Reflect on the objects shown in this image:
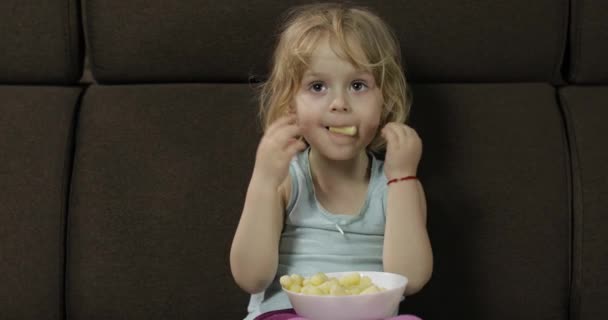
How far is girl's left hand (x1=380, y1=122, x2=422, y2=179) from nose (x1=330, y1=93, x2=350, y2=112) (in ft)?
0.33

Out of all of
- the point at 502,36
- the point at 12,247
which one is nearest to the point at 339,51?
the point at 502,36

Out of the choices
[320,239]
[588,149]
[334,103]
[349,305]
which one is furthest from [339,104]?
[588,149]

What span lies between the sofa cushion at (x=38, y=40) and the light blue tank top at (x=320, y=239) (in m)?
0.47

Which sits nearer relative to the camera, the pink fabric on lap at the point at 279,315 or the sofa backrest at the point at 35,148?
the pink fabric on lap at the point at 279,315

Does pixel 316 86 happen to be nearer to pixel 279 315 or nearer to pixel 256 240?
pixel 256 240

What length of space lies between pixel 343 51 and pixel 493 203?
40 centimetres

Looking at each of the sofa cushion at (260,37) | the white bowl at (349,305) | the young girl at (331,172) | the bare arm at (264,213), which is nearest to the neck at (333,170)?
the young girl at (331,172)

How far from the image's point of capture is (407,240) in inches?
49.6

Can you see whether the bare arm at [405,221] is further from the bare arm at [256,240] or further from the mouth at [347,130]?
the bare arm at [256,240]

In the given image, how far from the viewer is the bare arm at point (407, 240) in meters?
1.26

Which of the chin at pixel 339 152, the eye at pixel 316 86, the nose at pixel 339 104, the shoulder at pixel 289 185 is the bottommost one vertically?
the shoulder at pixel 289 185

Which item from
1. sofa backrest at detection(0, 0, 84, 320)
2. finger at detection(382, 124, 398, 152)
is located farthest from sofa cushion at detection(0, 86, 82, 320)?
finger at detection(382, 124, 398, 152)

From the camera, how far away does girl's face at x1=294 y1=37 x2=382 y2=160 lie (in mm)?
1267

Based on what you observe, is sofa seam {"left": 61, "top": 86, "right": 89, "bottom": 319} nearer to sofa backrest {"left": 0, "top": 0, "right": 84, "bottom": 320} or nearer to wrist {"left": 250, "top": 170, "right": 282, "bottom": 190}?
sofa backrest {"left": 0, "top": 0, "right": 84, "bottom": 320}
